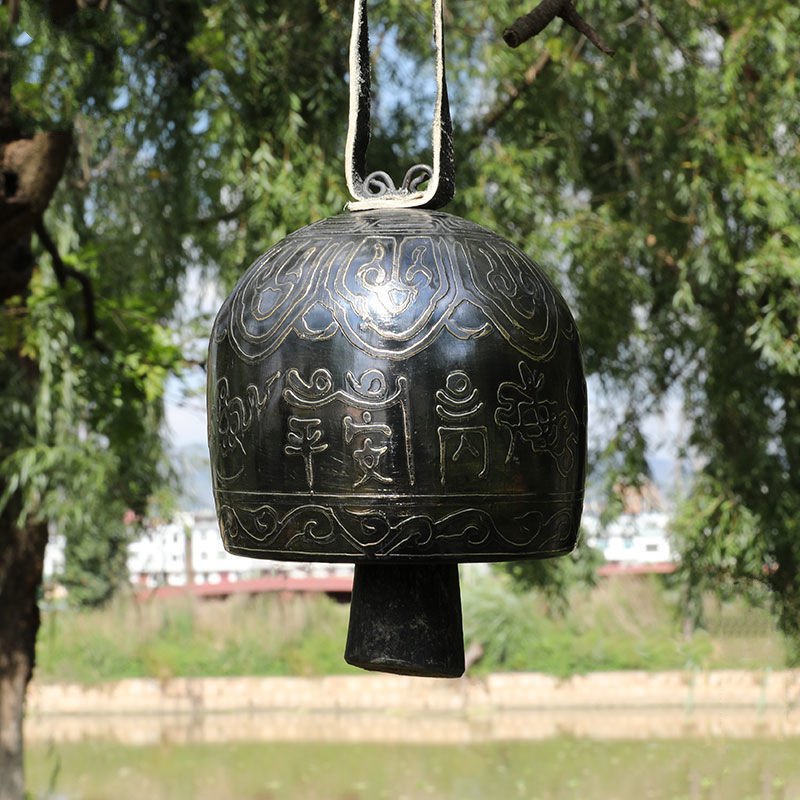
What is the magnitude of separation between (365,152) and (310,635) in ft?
27.4

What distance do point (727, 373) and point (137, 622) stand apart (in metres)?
6.11

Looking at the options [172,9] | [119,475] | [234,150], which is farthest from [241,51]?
[119,475]

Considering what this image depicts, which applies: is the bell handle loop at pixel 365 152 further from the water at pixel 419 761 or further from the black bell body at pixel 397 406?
the water at pixel 419 761

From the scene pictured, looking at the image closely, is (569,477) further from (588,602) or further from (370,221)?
(588,602)

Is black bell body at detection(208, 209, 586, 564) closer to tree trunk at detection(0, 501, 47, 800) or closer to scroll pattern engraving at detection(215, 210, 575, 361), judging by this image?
scroll pattern engraving at detection(215, 210, 575, 361)

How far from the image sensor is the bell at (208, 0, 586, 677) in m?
1.01

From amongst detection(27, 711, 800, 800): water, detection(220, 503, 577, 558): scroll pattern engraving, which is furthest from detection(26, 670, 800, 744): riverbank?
detection(220, 503, 577, 558): scroll pattern engraving

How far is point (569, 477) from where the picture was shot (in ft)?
3.58

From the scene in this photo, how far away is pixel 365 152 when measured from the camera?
1.14m

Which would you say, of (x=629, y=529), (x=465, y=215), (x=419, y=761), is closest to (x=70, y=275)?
(x=465, y=215)

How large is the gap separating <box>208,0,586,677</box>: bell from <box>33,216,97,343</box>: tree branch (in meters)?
1.42

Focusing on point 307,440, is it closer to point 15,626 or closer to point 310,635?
point 15,626

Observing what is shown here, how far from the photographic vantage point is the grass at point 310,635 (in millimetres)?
8852

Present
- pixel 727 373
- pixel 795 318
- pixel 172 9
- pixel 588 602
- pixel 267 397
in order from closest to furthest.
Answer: pixel 267 397, pixel 795 318, pixel 727 373, pixel 172 9, pixel 588 602
